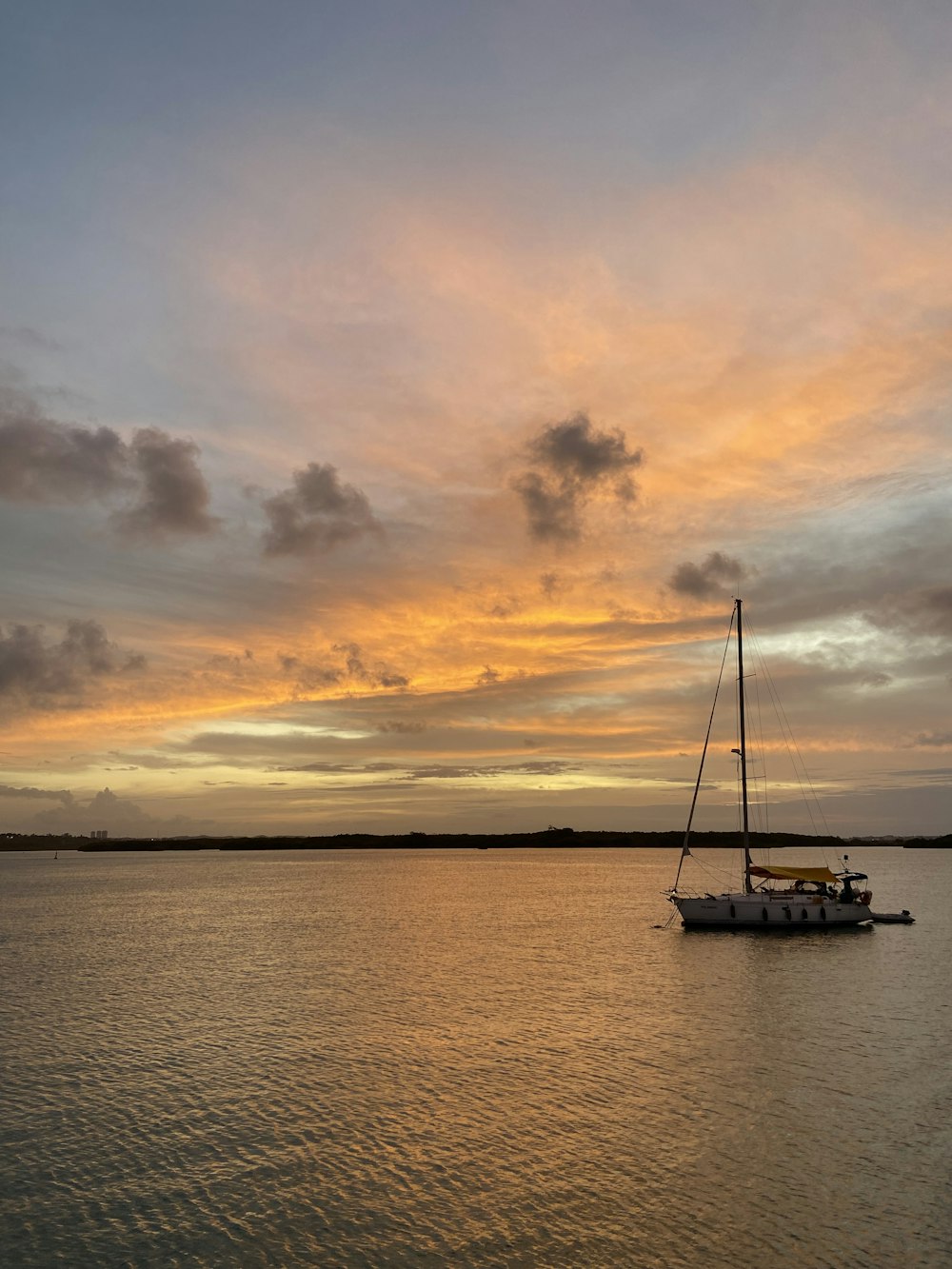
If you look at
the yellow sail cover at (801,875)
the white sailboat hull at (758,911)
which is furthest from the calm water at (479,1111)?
the yellow sail cover at (801,875)

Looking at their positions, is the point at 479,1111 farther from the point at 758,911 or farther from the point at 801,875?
the point at 801,875

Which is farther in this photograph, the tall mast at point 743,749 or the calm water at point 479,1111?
the tall mast at point 743,749

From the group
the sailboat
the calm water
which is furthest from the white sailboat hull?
the calm water

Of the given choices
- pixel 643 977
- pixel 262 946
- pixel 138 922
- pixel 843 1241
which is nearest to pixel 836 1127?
pixel 843 1241

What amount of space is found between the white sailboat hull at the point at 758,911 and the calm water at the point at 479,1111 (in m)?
11.2

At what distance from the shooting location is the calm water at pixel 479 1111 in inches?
834

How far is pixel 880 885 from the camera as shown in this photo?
164750 mm

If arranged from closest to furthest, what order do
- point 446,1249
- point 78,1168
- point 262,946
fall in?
point 446,1249, point 78,1168, point 262,946

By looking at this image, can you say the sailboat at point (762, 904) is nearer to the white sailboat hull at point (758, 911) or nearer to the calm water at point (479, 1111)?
the white sailboat hull at point (758, 911)

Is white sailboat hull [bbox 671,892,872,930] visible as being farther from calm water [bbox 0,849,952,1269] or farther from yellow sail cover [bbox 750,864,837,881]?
calm water [bbox 0,849,952,1269]

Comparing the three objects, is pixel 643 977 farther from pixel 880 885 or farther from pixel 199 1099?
pixel 880 885

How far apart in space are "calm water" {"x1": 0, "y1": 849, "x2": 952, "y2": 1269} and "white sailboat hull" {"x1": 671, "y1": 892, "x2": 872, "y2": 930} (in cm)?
1122

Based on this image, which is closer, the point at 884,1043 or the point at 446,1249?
the point at 446,1249

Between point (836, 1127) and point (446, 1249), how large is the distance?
46.9 feet
